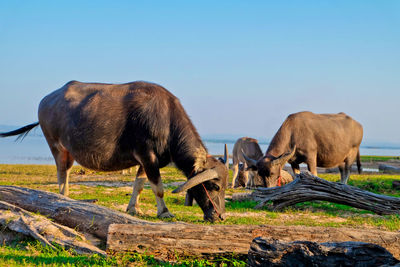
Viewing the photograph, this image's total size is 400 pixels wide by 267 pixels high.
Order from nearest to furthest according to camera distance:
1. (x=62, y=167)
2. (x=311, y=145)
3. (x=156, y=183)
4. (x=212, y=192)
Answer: (x=212, y=192), (x=156, y=183), (x=62, y=167), (x=311, y=145)

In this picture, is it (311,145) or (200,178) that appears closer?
(200,178)

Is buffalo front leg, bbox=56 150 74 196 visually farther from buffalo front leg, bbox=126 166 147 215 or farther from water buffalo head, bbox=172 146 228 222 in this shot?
water buffalo head, bbox=172 146 228 222

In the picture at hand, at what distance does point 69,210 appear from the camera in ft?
20.0

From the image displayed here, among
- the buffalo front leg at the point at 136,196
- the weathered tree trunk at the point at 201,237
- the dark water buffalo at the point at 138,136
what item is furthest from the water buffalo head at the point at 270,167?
the weathered tree trunk at the point at 201,237

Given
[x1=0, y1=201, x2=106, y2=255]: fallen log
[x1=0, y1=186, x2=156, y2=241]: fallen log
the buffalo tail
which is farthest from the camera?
the buffalo tail

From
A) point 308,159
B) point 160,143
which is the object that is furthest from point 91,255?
point 308,159

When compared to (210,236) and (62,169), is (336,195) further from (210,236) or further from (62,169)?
(62,169)

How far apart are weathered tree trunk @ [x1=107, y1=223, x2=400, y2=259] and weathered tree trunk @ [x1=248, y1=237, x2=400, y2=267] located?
82cm

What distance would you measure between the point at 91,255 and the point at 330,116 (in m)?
12.3

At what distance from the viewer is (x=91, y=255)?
15.7ft

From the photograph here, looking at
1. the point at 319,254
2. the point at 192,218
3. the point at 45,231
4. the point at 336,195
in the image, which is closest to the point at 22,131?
the point at 192,218

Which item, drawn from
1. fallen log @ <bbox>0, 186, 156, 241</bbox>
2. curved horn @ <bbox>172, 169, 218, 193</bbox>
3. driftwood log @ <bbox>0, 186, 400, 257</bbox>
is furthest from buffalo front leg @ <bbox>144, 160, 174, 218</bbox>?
driftwood log @ <bbox>0, 186, 400, 257</bbox>

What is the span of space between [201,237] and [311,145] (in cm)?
940

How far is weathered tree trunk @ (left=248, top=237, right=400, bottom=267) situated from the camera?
3.71 meters
